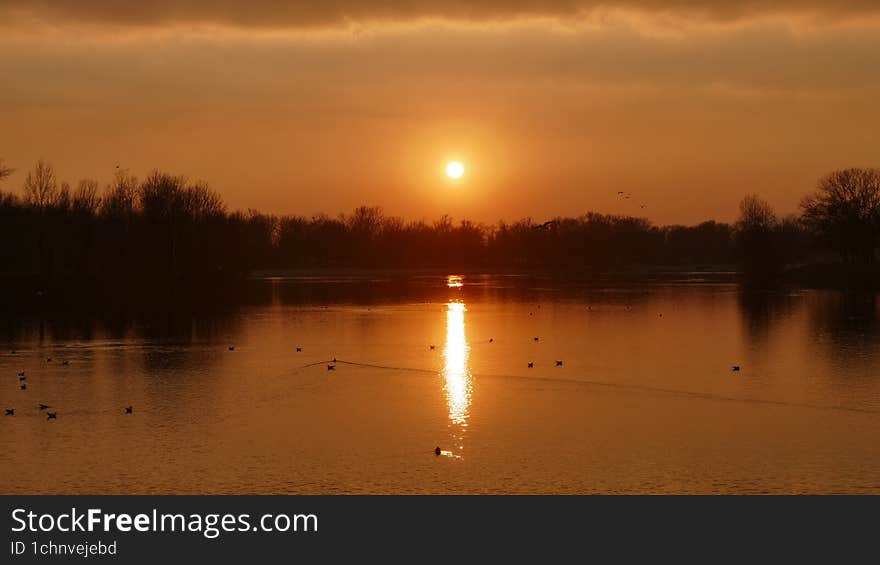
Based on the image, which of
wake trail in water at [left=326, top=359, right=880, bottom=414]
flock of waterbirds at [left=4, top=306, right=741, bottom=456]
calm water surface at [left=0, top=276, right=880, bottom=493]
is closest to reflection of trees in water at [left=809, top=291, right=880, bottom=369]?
calm water surface at [left=0, top=276, right=880, bottom=493]

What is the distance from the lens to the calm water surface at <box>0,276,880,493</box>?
16375 millimetres

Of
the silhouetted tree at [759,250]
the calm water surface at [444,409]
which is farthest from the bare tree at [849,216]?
the calm water surface at [444,409]

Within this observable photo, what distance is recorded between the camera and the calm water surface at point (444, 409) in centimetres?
1638

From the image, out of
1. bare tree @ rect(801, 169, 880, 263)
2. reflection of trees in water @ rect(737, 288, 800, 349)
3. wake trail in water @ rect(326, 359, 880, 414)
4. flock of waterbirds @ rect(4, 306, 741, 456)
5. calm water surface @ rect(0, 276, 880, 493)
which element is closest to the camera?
calm water surface @ rect(0, 276, 880, 493)

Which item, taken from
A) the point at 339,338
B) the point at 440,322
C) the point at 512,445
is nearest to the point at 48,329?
the point at 339,338

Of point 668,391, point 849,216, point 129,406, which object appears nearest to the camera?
point 129,406

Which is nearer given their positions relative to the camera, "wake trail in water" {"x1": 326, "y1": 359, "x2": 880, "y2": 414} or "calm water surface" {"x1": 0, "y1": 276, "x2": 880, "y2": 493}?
"calm water surface" {"x1": 0, "y1": 276, "x2": 880, "y2": 493}

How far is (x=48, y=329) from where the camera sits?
4406cm

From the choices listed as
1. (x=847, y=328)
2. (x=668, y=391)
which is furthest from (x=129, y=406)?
(x=847, y=328)

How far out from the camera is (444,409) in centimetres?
2284

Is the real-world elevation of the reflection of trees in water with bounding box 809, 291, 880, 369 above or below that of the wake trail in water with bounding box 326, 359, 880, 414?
above

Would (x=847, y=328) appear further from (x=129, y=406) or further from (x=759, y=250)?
(x=759, y=250)

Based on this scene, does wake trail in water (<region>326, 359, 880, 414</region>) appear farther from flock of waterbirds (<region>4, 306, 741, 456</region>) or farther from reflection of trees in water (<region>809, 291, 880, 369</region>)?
reflection of trees in water (<region>809, 291, 880, 369</region>)

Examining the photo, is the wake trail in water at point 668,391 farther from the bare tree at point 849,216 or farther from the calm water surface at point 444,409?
the bare tree at point 849,216
